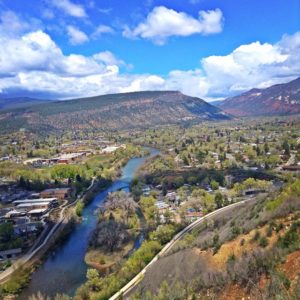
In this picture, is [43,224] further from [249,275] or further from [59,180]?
[249,275]

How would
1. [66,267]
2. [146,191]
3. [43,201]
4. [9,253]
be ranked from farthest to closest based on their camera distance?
1. [146,191]
2. [43,201]
3. [9,253]
4. [66,267]

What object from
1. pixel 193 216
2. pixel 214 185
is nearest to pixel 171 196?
pixel 214 185

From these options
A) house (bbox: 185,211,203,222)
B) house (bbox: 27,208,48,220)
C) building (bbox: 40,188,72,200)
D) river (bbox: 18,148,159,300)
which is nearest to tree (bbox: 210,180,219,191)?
house (bbox: 185,211,203,222)

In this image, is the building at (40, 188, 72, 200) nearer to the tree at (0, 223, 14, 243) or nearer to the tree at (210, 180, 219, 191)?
the tree at (0, 223, 14, 243)

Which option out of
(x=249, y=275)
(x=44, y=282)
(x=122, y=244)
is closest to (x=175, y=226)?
(x=122, y=244)

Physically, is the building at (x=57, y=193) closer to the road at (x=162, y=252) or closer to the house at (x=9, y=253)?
the house at (x=9, y=253)

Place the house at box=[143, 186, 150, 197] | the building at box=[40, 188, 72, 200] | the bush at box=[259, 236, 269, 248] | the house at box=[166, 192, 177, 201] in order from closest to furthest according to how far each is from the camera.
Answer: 1. the bush at box=[259, 236, 269, 248]
2. the house at box=[166, 192, 177, 201]
3. the house at box=[143, 186, 150, 197]
4. the building at box=[40, 188, 72, 200]

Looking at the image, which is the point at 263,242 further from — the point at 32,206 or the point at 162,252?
the point at 32,206

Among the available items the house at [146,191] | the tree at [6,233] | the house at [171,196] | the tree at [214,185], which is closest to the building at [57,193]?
the house at [146,191]
